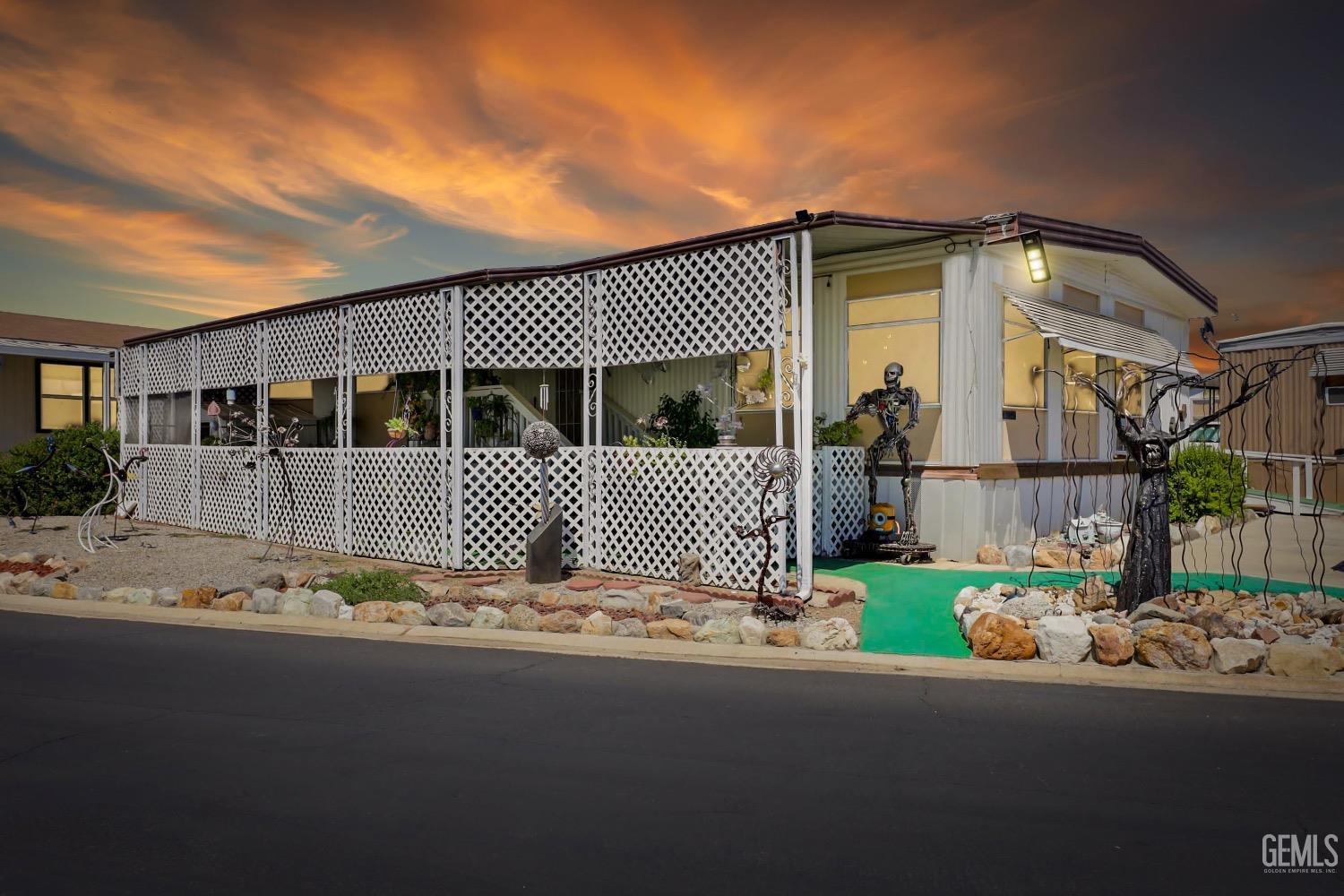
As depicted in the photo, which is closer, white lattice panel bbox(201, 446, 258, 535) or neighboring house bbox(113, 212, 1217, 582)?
neighboring house bbox(113, 212, 1217, 582)

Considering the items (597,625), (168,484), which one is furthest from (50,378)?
(597,625)

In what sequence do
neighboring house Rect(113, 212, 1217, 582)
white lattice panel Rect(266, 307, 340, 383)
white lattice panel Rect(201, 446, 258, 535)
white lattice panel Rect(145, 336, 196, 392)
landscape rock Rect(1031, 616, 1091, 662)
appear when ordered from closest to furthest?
landscape rock Rect(1031, 616, 1091, 662)
neighboring house Rect(113, 212, 1217, 582)
white lattice panel Rect(266, 307, 340, 383)
white lattice panel Rect(201, 446, 258, 535)
white lattice panel Rect(145, 336, 196, 392)

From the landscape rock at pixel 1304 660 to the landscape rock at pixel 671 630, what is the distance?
399cm

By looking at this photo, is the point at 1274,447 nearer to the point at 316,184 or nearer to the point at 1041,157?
the point at 1041,157

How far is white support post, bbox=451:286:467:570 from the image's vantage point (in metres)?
10.3

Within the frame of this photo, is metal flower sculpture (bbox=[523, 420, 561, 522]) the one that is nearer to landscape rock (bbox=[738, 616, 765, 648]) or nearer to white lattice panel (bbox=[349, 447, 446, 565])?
white lattice panel (bbox=[349, 447, 446, 565])

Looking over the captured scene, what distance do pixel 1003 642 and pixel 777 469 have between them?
8.54 feet

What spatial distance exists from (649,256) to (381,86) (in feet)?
20.2

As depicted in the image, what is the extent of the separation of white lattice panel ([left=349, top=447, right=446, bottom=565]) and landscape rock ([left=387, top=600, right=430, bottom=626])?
2827 millimetres

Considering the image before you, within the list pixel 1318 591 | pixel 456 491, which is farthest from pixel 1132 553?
pixel 456 491

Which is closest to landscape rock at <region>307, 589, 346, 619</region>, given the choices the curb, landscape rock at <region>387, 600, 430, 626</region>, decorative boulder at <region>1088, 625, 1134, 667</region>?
the curb

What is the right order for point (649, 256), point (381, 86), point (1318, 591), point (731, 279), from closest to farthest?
point (1318, 591)
point (731, 279)
point (649, 256)
point (381, 86)

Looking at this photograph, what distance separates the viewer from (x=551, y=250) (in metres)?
20.6

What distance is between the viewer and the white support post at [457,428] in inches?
405
